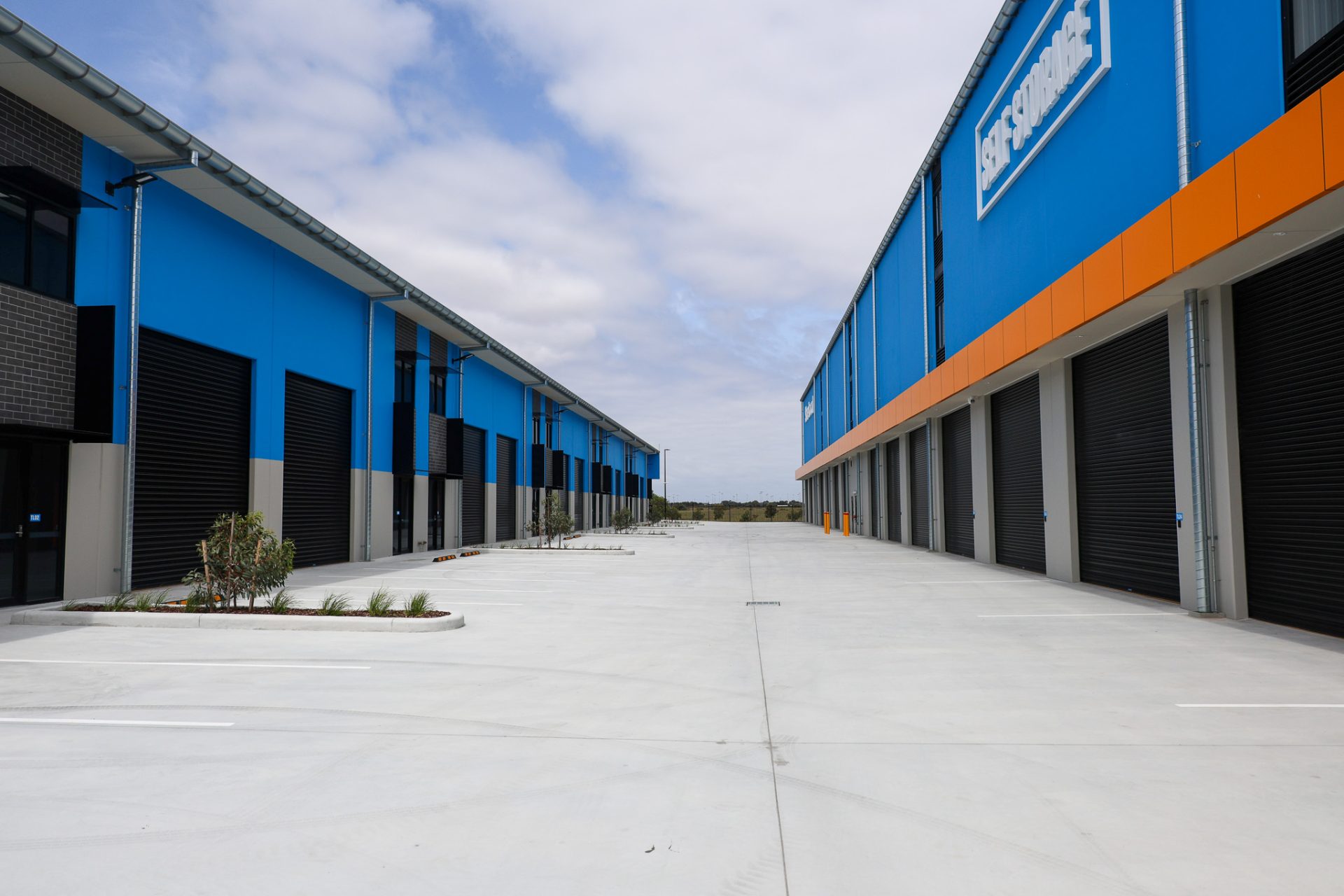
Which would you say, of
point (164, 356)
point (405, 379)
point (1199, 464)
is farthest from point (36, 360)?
point (1199, 464)

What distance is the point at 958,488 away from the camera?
83.9 ft

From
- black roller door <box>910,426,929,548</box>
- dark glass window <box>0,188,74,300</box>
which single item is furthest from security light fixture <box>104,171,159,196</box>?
black roller door <box>910,426,929,548</box>

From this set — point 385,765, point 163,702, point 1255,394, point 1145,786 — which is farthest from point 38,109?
point 1255,394

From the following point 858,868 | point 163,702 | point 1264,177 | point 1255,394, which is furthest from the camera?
point 1255,394

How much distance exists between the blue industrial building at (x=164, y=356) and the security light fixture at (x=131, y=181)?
0.12 feet

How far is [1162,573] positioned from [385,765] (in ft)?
42.8

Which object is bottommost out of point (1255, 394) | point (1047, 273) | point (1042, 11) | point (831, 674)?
point (831, 674)

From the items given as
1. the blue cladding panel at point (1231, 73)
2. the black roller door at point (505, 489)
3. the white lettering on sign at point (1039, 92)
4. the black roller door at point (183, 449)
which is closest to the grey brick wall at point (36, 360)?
the black roller door at point (183, 449)

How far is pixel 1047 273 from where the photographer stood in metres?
17.4

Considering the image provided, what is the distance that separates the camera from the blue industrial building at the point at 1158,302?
375 inches

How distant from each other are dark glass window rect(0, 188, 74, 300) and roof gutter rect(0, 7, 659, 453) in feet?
6.73

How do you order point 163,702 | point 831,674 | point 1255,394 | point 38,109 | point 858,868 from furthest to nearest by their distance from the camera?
point 38,109, point 1255,394, point 831,674, point 163,702, point 858,868

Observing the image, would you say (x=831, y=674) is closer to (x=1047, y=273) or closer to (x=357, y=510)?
(x=1047, y=273)

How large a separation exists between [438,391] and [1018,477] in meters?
20.4
